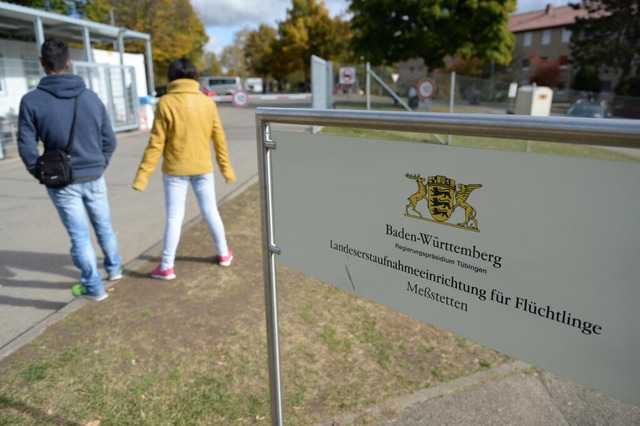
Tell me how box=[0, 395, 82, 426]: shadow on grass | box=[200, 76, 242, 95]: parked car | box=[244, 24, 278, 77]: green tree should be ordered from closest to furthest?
box=[0, 395, 82, 426]: shadow on grass, box=[200, 76, 242, 95]: parked car, box=[244, 24, 278, 77]: green tree

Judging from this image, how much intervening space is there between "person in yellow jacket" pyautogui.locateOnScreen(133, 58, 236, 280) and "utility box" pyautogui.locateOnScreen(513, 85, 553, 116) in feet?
59.9

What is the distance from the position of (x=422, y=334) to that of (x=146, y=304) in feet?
6.87

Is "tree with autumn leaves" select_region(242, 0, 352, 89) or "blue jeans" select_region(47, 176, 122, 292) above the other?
"tree with autumn leaves" select_region(242, 0, 352, 89)

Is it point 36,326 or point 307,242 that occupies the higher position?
point 307,242

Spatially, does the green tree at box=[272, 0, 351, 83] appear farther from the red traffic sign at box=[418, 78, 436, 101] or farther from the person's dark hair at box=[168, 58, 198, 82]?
the person's dark hair at box=[168, 58, 198, 82]

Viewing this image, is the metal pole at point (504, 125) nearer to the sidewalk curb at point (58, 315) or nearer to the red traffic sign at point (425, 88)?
the sidewalk curb at point (58, 315)

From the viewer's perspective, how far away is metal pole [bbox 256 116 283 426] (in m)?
1.72

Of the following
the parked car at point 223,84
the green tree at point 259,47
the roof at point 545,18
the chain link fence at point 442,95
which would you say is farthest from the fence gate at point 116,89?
the roof at point 545,18

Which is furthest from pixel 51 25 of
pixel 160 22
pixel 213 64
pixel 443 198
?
pixel 213 64

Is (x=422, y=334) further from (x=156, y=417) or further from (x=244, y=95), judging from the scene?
(x=244, y=95)

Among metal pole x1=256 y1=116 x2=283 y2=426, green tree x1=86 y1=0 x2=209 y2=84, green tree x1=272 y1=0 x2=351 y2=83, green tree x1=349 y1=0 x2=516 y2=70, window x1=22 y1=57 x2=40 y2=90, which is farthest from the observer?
green tree x1=272 y1=0 x2=351 y2=83

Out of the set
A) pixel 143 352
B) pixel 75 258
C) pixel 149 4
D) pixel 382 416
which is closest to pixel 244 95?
pixel 75 258

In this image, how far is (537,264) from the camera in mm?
1077

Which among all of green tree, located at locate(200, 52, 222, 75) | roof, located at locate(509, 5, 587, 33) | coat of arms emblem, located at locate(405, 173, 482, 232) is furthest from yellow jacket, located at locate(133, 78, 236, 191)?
green tree, located at locate(200, 52, 222, 75)
